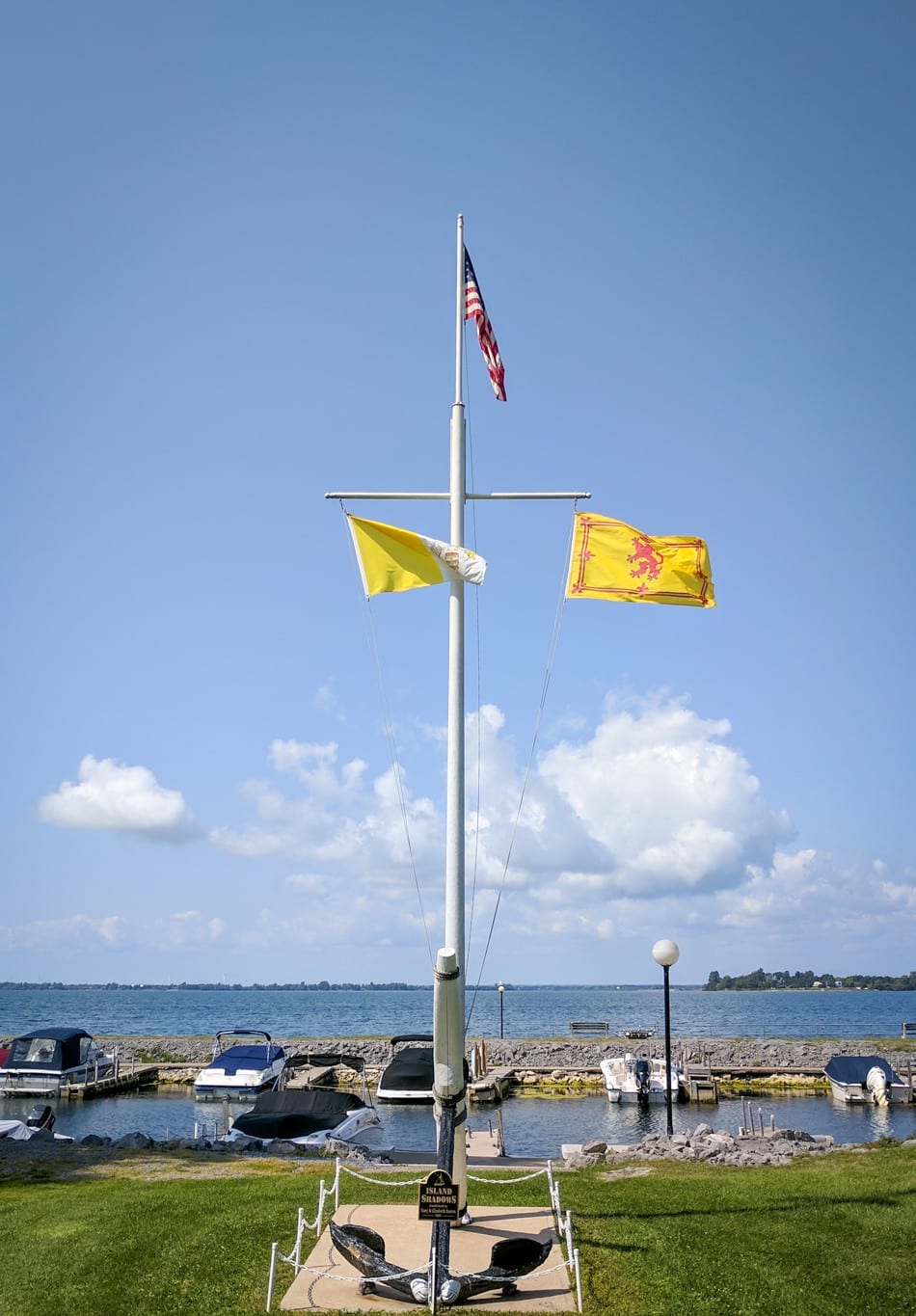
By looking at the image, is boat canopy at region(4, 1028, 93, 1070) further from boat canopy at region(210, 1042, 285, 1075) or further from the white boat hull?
the white boat hull

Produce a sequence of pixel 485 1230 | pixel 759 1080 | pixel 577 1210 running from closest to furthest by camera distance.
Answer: pixel 485 1230
pixel 577 1210
pixel 759 1080

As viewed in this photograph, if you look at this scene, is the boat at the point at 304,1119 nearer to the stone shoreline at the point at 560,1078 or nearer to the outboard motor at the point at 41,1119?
the stone shoreline at the point at 560,1078

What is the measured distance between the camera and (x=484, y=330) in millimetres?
15141

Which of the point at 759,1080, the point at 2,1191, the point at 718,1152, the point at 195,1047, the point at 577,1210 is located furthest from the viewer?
the point at 195,1047

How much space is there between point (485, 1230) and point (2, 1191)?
9.09m

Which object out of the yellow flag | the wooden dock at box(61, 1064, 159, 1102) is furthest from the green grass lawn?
the wooden dock at box(61, 1064, 159, 1102)

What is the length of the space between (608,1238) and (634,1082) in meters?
28.3

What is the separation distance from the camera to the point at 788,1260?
11453 millimetres

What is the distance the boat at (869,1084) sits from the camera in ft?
124

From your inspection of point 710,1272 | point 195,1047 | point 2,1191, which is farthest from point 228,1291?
point 195,1047

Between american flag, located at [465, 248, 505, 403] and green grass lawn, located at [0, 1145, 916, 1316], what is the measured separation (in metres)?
11.6

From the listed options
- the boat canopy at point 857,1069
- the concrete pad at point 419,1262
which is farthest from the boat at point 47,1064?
the concrete pad at point 419,1262

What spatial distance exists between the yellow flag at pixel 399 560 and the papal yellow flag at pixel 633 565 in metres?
1.46

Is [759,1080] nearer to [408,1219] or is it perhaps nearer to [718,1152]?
[718,1152]
